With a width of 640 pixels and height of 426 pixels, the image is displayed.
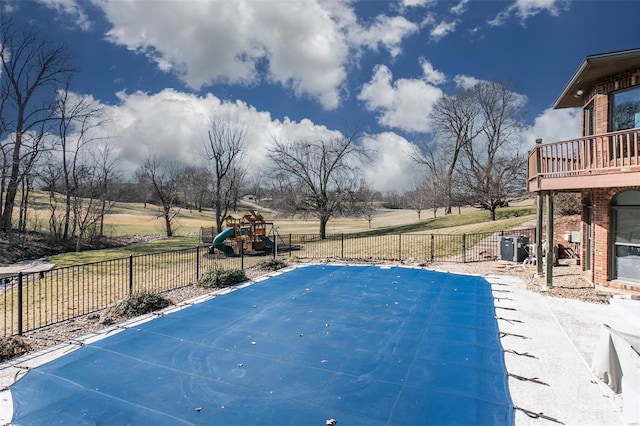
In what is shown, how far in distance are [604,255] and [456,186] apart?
25.0 m

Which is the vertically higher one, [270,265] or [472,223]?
[472,223]

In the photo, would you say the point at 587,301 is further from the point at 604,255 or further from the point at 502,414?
the point at 502,414

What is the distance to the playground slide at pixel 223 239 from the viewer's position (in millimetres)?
19400

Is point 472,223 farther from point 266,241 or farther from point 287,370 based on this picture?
point 287,370

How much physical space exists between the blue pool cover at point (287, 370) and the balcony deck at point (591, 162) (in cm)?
399

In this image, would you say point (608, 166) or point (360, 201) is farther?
point (360, 201)

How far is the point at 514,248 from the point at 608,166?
601cm

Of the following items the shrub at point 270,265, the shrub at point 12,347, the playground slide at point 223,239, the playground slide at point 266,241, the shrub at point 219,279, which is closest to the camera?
the shrub at point 12,347

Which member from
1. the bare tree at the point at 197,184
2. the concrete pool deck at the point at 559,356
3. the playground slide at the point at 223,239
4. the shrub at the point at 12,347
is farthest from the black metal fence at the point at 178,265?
the bare tree at the point at 197,184

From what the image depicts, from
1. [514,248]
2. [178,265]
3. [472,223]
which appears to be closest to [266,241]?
[178,265]

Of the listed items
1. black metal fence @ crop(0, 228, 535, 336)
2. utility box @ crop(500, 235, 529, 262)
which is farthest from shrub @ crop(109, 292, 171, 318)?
utility box @ crop(500, 235, 529, 262)

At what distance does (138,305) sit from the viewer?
804cm

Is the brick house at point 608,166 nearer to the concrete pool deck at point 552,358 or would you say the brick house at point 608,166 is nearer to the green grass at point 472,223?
the concrete pool deck at point 552,358

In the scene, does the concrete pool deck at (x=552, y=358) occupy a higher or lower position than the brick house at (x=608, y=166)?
lower
